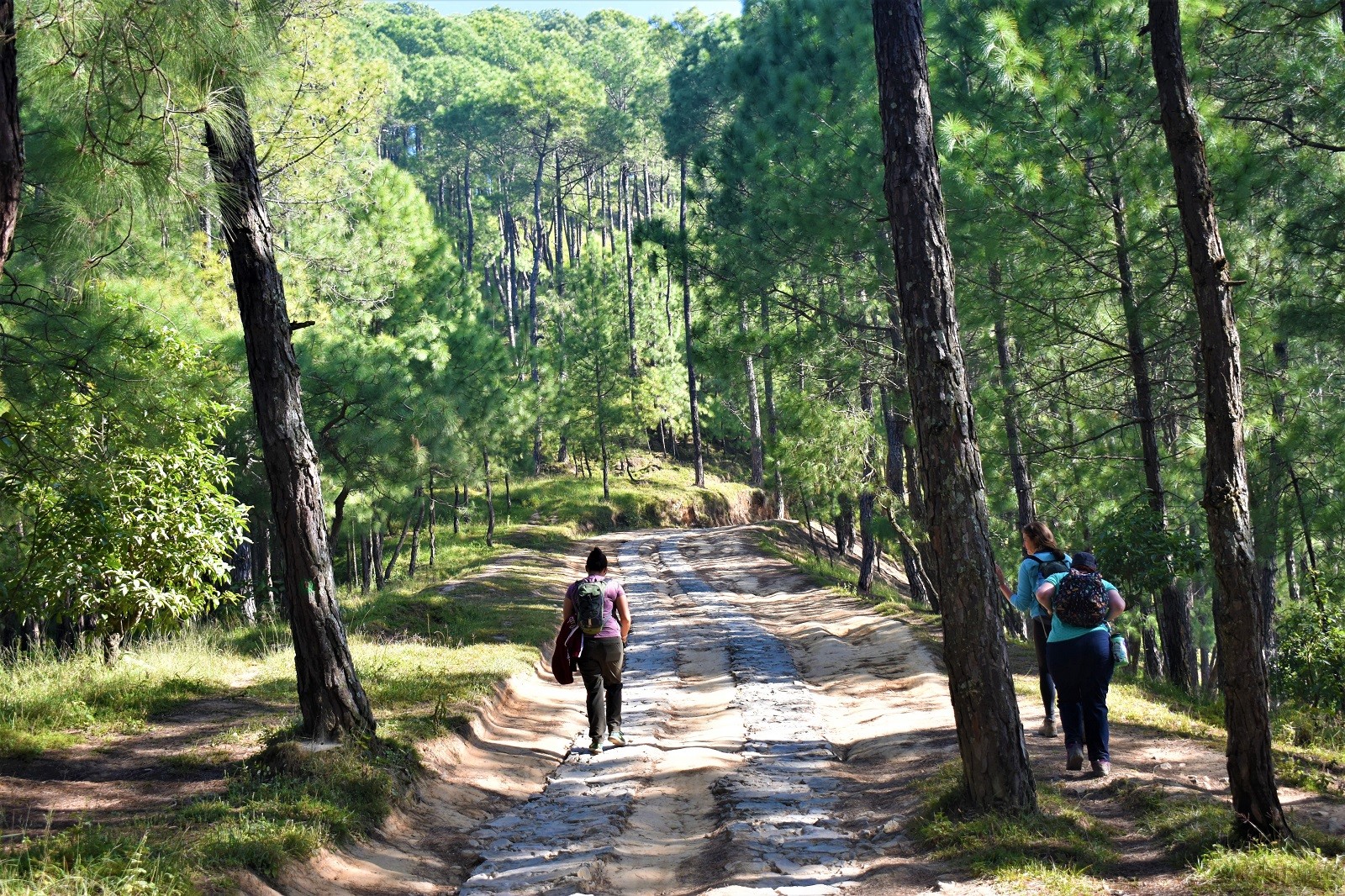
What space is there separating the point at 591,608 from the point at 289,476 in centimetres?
298

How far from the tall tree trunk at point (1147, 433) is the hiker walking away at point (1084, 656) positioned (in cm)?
493

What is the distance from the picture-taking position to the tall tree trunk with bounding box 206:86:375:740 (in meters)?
8.02

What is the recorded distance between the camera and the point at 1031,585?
816 cm

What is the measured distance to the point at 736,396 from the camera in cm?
5153

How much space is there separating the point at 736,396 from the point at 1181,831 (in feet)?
150

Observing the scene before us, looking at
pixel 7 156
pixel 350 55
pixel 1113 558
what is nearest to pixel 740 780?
pixel 1113 558

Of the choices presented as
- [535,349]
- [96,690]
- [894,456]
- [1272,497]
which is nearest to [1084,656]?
[1272,497]

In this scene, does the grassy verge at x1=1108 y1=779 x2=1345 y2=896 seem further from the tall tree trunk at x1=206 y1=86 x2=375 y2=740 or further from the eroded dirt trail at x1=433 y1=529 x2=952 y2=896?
the tall tree trunk at x1=206 y1=86 x2=375 y2=740

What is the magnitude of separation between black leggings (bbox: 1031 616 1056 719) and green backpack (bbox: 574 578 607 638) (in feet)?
12.5

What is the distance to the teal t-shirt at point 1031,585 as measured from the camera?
8078mm

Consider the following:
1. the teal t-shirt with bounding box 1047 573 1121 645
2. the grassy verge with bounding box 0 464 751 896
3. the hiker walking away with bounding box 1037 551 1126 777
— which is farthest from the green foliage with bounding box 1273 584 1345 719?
the grassy verge with bounding box 0 464 751 896

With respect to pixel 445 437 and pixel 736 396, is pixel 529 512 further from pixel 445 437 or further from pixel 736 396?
pixel 445 437

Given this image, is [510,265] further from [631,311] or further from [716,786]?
[716,786]

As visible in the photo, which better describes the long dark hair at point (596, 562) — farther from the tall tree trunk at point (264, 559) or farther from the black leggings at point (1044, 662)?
the tall tree trunk at point (264, 559)
